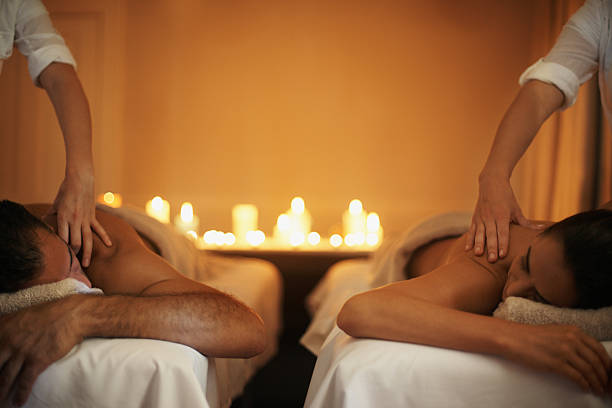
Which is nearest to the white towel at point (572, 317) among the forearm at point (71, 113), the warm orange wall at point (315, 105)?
the forearm at point (71, 113)

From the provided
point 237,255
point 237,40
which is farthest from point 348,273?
point 237,40

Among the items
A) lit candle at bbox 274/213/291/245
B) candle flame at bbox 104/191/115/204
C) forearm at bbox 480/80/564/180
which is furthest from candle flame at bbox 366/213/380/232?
forearm at bbox 480/80/564/180

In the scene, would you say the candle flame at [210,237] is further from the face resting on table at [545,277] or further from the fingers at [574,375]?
the fingers at [574,375]

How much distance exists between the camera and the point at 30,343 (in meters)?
0.80

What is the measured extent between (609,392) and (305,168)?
3144mm

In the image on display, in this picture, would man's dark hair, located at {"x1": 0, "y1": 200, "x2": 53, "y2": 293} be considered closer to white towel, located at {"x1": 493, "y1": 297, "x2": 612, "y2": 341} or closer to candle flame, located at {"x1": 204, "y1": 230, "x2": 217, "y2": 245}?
white towel, located at {"x1": 493, "y1": 297, "x2": 612, "y2": 341}

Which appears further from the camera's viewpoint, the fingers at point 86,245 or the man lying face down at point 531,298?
the fingers at point 86,245

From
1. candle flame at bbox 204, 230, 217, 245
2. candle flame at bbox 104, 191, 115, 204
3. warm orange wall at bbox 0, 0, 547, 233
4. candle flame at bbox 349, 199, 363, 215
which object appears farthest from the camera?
warm orange wall at bbox 0, 0, 547, 233

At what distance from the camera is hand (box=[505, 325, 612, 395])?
777 millimetres

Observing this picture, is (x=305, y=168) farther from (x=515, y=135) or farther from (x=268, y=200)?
(x=515, y=135)

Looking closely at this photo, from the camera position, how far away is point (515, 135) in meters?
1.20

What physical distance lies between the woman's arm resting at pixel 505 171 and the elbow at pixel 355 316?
32 cm

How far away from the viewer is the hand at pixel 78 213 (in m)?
1.08

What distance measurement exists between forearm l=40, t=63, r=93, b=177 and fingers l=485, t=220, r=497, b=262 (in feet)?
2.85
